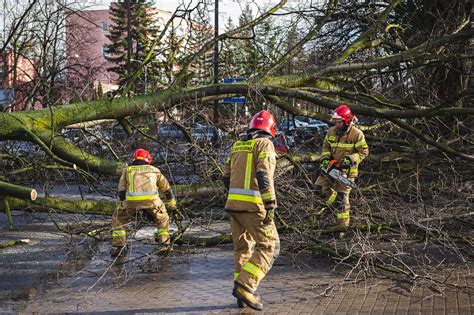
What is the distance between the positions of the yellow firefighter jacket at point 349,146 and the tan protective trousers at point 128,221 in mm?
2416

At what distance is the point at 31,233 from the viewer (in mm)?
10172

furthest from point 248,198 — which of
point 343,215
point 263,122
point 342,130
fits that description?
point 342,130

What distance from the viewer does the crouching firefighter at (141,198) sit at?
8.05 meters

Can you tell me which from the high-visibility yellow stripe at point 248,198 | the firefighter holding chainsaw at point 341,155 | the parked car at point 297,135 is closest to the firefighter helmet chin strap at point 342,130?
the firefighter holding chainsaw at point 341,155

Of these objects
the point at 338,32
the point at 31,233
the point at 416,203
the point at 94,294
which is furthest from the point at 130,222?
the point at 338,32

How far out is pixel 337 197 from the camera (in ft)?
28.0

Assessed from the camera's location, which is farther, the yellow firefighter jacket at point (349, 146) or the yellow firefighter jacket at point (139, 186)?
the yellow firefighter jacket at point (349, 146)

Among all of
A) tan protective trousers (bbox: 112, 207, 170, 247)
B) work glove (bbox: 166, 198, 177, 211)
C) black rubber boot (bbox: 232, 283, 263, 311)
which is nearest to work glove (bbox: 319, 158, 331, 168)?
work glove (bbox: 166, 198, 177, 211)

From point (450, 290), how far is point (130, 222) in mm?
3850

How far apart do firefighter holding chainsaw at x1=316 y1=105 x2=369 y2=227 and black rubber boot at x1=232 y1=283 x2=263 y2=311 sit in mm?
3030

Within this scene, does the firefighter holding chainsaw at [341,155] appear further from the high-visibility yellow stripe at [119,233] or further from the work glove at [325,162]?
the high-visibility yellow stripe at [119,233]

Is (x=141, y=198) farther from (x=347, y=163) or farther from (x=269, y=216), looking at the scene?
(x=269, y=216)

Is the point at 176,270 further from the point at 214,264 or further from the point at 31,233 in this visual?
the point at 31,233

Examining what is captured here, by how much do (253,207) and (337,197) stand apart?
3.15m
